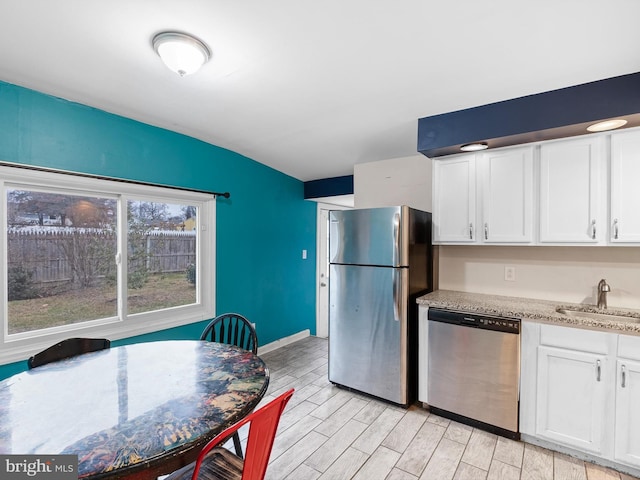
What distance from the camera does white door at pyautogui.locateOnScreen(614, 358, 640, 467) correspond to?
184cm

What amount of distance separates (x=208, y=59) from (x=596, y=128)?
2475 millimetres

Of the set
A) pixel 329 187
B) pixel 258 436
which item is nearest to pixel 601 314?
pixel 258 436

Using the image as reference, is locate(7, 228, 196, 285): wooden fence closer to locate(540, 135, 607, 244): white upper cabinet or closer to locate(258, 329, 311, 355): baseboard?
locate(258, 329, 311, 355): baseboard

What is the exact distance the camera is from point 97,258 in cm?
251

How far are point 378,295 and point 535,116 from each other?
5.59ft

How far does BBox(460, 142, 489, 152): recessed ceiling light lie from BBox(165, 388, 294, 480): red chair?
2233 millimetres

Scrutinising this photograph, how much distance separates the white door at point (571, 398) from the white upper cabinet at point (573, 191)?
2.60ft

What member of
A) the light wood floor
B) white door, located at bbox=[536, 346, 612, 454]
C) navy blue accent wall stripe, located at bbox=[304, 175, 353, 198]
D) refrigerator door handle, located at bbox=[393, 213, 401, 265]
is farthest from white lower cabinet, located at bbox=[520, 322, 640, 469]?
navy blue accent wall stripe, located at bbox=[304, 175, 353, 198]

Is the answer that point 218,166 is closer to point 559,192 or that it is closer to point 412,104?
point 412,104

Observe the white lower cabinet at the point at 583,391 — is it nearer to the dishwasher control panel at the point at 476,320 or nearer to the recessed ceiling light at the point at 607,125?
the dishwasher control panel at the point at 476,320

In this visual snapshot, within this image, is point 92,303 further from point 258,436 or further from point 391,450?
point 391,450

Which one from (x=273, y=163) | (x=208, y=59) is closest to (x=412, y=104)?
(x=208, y=59)

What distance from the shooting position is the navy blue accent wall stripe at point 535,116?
1.91m

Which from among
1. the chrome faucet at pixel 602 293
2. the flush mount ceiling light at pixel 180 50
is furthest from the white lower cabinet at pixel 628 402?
the flush mount ceiling light at pixel 180 50
